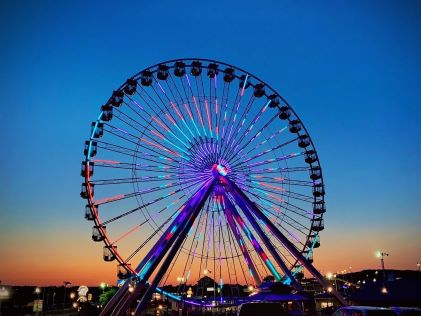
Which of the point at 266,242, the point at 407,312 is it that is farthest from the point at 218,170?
the point at 407,312

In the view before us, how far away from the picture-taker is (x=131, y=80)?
28.7 metres

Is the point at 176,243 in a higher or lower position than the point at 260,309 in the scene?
higher

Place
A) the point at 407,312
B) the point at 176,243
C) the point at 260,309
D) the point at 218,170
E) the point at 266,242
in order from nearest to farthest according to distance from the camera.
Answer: the point at 407,312 → the point at 260,309 → the point at 176,243 → the point at 266,242 → the point at 218,170

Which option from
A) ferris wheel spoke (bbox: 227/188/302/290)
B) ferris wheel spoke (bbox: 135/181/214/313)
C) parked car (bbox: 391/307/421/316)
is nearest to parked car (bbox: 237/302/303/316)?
parked car (bbox: 391/307/421/316)

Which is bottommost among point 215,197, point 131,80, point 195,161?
point 215,197

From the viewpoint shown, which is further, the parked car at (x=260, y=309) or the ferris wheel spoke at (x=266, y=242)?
the ferris wheel spoke at (x=266, y=242)

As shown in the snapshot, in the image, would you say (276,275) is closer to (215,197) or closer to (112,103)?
(215,197)

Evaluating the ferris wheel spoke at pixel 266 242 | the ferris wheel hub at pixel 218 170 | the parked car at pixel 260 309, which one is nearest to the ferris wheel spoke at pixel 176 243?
the ferris wheel hub at pixel 218 170

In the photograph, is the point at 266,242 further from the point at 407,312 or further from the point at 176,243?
the point at 407,312

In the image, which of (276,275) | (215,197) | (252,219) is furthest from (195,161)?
(276,275)

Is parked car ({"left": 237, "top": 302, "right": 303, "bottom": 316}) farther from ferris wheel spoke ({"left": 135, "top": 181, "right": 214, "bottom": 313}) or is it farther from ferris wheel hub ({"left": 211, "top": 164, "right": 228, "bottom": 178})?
ferris wheel hub ({"left": 211, "top": 164, "right": 228, "bottom": 178})

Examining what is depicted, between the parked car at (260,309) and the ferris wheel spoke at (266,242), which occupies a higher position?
the ferris wheel spoke at (266,242)

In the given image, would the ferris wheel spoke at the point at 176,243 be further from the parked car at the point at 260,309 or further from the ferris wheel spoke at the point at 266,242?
the parked car at the point at 260,309

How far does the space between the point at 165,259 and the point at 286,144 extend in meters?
11.8
